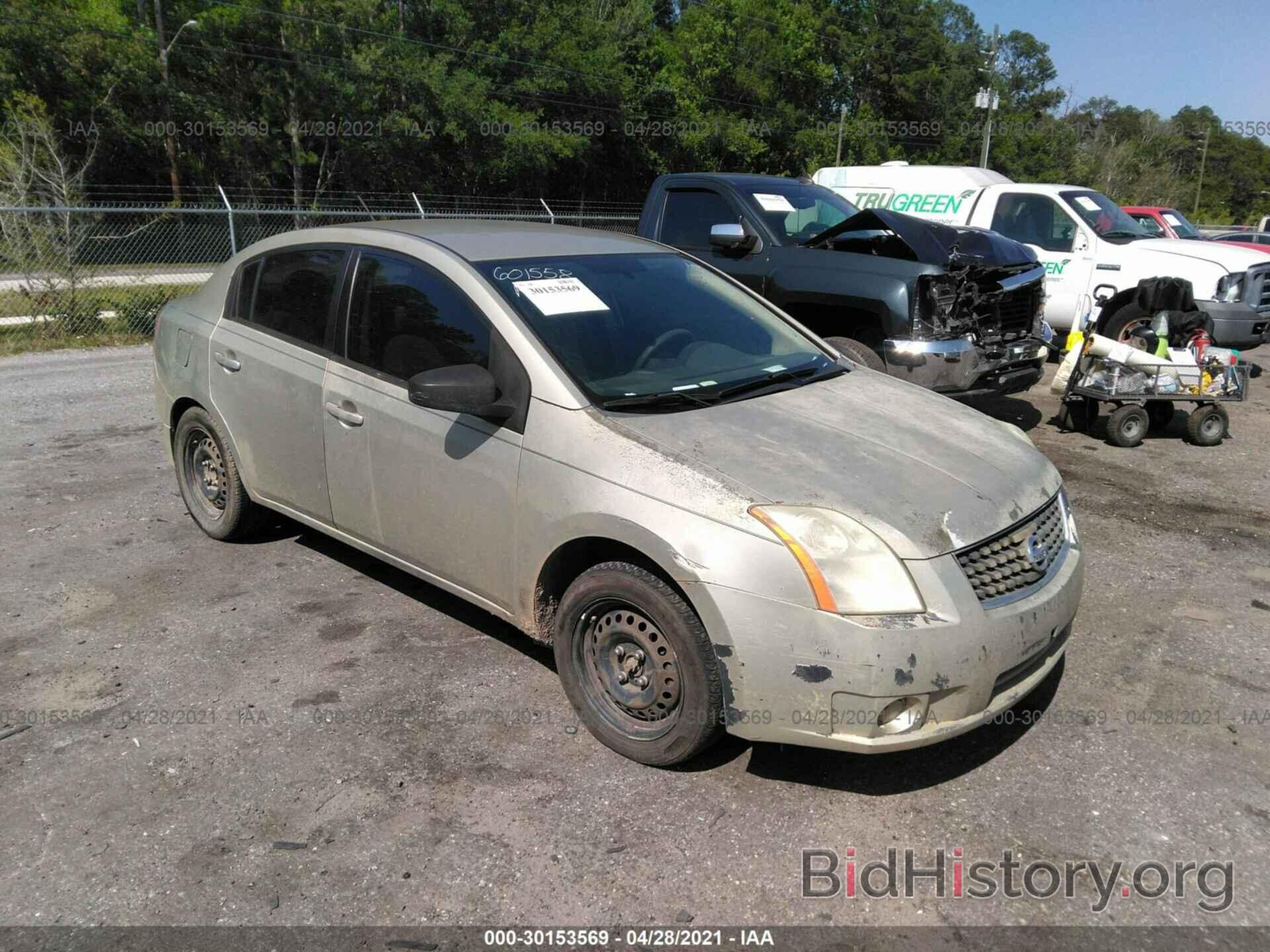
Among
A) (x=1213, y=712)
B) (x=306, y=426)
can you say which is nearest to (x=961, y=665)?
(x=1213, y=712)

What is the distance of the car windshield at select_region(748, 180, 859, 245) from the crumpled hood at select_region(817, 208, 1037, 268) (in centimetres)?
32

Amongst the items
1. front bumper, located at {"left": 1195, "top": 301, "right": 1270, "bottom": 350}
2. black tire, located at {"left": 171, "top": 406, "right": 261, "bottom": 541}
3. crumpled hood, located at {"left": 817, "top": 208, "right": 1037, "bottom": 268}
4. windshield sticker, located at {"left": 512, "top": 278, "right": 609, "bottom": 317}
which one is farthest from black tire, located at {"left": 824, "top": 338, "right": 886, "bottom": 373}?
front bumper, located at {"left": 1195, "top": 301, "right": 1270, "bottom": 350}

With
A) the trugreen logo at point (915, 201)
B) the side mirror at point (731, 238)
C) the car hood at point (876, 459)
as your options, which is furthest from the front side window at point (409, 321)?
the trugreen logo at point (915, 201)

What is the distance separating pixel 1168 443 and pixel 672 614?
6.70 metres

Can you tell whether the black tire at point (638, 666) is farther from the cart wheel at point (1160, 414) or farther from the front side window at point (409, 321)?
the cart wheel at point (1160, 414)

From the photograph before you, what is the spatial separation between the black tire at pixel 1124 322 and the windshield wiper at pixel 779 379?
653 cm

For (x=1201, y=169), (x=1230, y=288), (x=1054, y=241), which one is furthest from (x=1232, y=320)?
(x=1201, y=169)

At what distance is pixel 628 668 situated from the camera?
3240 mm

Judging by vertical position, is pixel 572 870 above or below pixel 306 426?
below

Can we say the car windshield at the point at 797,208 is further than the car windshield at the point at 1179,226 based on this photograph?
No

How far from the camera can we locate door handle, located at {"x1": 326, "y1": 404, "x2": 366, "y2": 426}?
13.0 feet

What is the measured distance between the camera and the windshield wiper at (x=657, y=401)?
3379 millimetres

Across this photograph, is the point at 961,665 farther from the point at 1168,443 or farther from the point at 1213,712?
the point at 1168,443

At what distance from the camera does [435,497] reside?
3705mm
